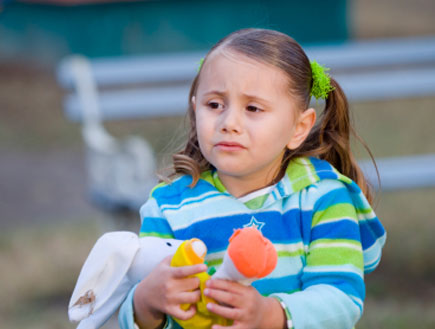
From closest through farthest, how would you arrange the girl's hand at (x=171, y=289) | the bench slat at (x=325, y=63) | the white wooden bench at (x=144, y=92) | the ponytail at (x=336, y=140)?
the girl's hand at (x=171, y=289) < the ponytail at (x=336, y=140) < the white wooden bench at (x=144, y=92) < the bench slat at (x=325, y=63)

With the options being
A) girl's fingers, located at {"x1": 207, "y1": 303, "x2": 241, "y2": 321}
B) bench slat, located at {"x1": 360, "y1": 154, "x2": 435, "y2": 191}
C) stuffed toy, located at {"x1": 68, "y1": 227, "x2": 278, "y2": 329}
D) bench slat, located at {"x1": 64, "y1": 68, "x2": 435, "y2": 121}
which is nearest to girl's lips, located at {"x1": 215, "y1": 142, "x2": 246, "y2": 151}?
stuffed toy, located at {"x1": 68, "y1": 227, "x2": 278, "y2": 329}

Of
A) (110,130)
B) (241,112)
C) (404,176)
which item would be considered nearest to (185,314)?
(241,112)

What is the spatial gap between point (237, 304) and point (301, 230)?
0.89ft

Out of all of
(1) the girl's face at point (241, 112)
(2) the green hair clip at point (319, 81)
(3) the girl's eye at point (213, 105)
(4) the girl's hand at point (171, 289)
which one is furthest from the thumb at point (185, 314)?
(2) the green hair clip at point (319, 81)

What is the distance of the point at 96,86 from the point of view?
3.68m

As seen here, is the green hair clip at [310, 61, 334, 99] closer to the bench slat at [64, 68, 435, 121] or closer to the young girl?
the young girl

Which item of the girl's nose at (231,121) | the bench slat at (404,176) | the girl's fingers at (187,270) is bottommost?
the bench slat at (404,176)

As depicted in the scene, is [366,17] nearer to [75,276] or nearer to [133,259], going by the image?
[75,276]

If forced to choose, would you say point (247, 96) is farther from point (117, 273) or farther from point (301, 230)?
point (117, 273)

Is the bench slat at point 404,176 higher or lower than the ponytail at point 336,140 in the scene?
lower

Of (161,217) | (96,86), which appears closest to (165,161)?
(161,217)

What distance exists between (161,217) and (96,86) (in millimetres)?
2046

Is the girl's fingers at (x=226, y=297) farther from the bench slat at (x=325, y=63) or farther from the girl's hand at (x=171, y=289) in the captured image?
the bench slat at (x=325, y=63)

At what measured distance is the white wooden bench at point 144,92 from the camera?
3248 mm
